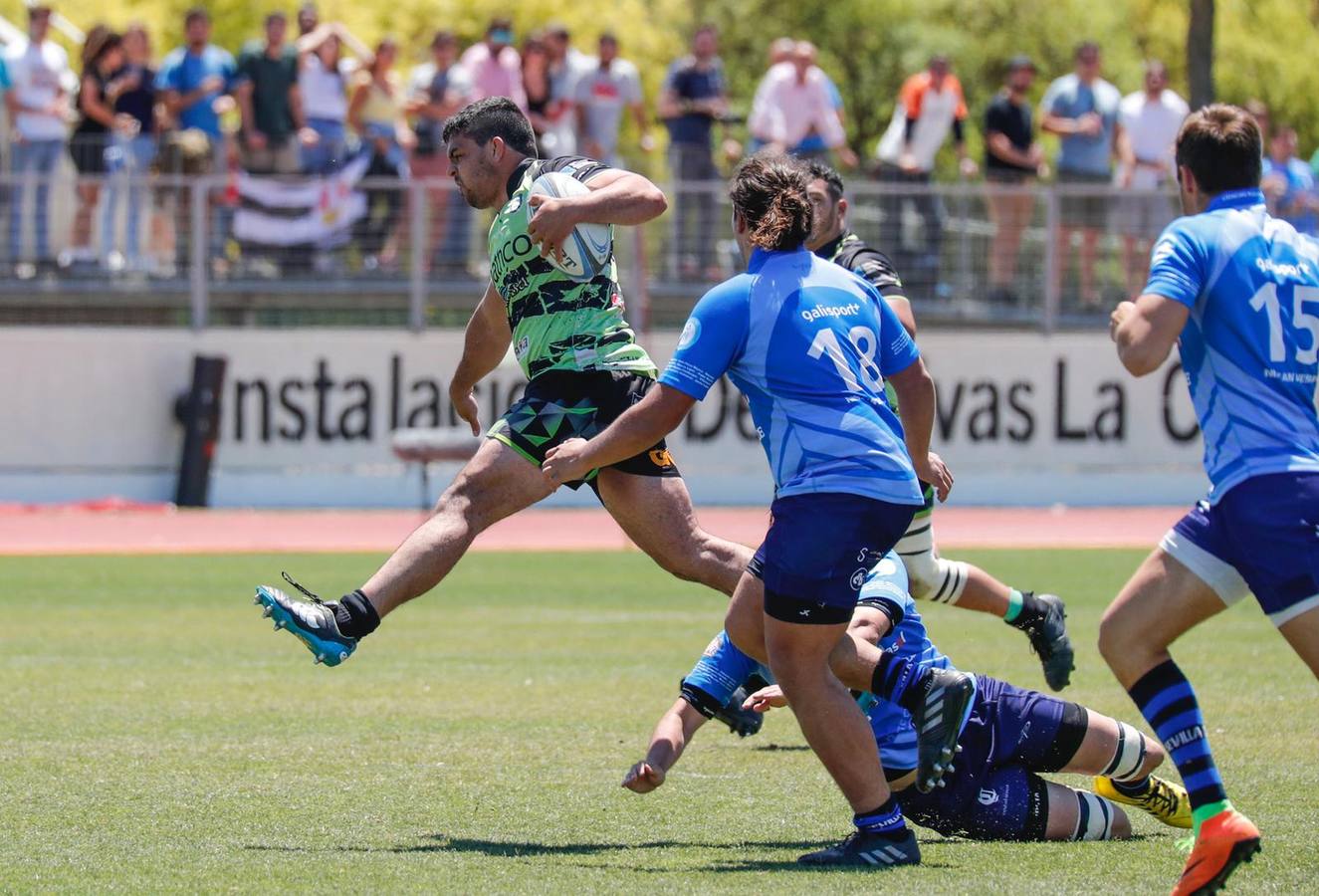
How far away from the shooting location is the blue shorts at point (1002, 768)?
21.0ft

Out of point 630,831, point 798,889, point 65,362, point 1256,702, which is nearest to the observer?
point 798,889

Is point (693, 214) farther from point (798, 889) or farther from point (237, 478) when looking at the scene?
point (798, 889)

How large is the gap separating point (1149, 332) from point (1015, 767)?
5.75 feet

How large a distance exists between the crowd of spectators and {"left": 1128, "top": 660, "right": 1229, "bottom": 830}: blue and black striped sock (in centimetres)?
1441

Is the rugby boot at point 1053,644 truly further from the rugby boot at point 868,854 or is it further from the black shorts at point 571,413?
the rugby boot at point 868,854

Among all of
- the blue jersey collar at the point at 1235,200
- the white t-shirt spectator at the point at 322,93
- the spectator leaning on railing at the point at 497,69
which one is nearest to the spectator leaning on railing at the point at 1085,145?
the spectator leaning on railing at the point at 497,69

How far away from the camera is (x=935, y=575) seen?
856 centimetres

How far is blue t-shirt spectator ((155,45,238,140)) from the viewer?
804 inches

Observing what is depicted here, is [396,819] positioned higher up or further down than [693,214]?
further down

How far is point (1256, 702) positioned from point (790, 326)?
14.1 ft

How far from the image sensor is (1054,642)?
8.46 metres

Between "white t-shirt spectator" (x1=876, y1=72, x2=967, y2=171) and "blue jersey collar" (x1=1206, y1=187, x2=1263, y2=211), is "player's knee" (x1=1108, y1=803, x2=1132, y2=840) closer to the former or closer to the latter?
"blue jersey collar" (x1=1206, y1=187, x2=1263, y2=211)

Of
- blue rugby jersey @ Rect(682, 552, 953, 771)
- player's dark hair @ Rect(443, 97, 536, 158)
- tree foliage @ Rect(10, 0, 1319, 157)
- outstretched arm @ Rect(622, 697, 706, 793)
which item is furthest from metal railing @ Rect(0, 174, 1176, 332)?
tree foliage @ Rect(10, 0, 1319, 157)

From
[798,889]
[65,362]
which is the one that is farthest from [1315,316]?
[65,362]
